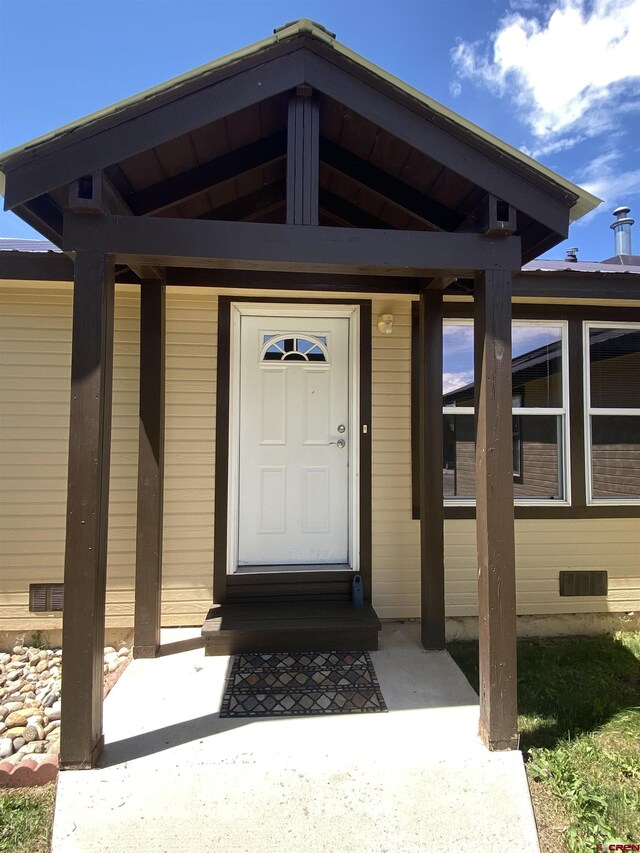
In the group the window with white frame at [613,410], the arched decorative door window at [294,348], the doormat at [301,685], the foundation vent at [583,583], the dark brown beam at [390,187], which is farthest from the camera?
the window with white frame at [613,410]

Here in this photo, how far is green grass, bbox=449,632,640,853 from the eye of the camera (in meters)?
1.72

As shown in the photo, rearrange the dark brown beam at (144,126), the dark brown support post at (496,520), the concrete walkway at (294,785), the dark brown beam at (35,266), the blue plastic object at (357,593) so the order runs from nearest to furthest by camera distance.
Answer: the concrete walkway at (294,785) < the dark brown beam at (144,126) < the dark brown support post at (496,520) < the dark brown beam at (35,266) < the blue plastic object at (357,593)

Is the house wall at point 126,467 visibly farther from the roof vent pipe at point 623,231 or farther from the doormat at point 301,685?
the roof vent pipe at point 623,231

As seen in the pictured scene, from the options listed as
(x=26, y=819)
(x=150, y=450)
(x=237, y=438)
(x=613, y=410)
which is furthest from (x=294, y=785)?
(x=613, y=410)

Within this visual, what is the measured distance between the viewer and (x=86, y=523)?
1853mm

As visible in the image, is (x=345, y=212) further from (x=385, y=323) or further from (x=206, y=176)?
(x=206, y=176)

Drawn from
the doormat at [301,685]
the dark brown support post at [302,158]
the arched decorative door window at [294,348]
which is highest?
the dark brown support post at [302,158]

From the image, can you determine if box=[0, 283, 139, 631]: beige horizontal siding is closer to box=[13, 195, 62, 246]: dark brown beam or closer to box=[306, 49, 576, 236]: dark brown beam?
box=[13, 195, 62, 246]: dark brown beam

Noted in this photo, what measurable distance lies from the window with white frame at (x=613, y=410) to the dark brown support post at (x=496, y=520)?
1971 millimetres

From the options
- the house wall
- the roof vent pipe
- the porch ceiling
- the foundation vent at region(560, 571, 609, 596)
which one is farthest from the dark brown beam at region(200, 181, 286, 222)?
the roof vent pipe

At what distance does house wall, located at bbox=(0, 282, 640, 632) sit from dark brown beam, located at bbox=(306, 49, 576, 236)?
1.39m

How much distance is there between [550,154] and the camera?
12.2 metres

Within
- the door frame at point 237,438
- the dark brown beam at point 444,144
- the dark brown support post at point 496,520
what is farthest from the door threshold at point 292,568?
the dark brown beam at point 444,144

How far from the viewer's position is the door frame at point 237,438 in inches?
124
